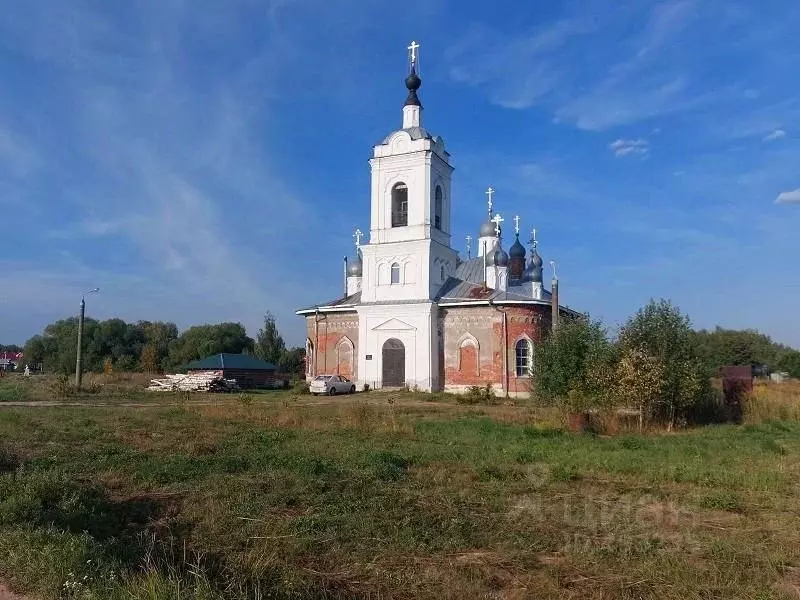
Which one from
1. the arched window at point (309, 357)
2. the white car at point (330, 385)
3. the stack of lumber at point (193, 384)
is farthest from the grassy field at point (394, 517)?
the arched window at point (309, 357)

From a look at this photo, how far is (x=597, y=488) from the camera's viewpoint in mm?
9367

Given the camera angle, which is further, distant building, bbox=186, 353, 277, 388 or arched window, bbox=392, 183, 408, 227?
distant building, bbox=186, 353, 277, 388

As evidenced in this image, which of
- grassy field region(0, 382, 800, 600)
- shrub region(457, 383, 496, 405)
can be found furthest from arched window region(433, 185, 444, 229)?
grassy field region(0, 382, 800, 600)

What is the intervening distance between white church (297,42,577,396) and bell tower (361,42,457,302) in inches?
2.0

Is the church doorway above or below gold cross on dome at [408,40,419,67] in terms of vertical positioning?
below

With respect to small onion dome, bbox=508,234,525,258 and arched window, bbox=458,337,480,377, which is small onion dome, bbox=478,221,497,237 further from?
arched window, bbox=458,337,480,377

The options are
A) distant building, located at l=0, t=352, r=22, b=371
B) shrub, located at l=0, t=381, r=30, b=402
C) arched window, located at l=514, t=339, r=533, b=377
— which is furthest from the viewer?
distant building, located at l=0, t=352, r=22, b=371

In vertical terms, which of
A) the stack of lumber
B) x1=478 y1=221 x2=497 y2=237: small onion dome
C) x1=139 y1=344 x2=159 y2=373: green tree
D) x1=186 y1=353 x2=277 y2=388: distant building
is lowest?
the stack of lumber

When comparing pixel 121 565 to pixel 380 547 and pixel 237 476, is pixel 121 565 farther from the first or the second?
pixel 237 476

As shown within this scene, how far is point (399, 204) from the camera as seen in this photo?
35.6 m

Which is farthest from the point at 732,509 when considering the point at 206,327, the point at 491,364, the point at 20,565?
the point at 206,327

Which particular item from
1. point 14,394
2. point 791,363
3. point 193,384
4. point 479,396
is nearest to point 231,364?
point 193,384

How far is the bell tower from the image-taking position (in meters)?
34.3

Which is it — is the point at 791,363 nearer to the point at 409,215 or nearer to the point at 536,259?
the point at 536,259
